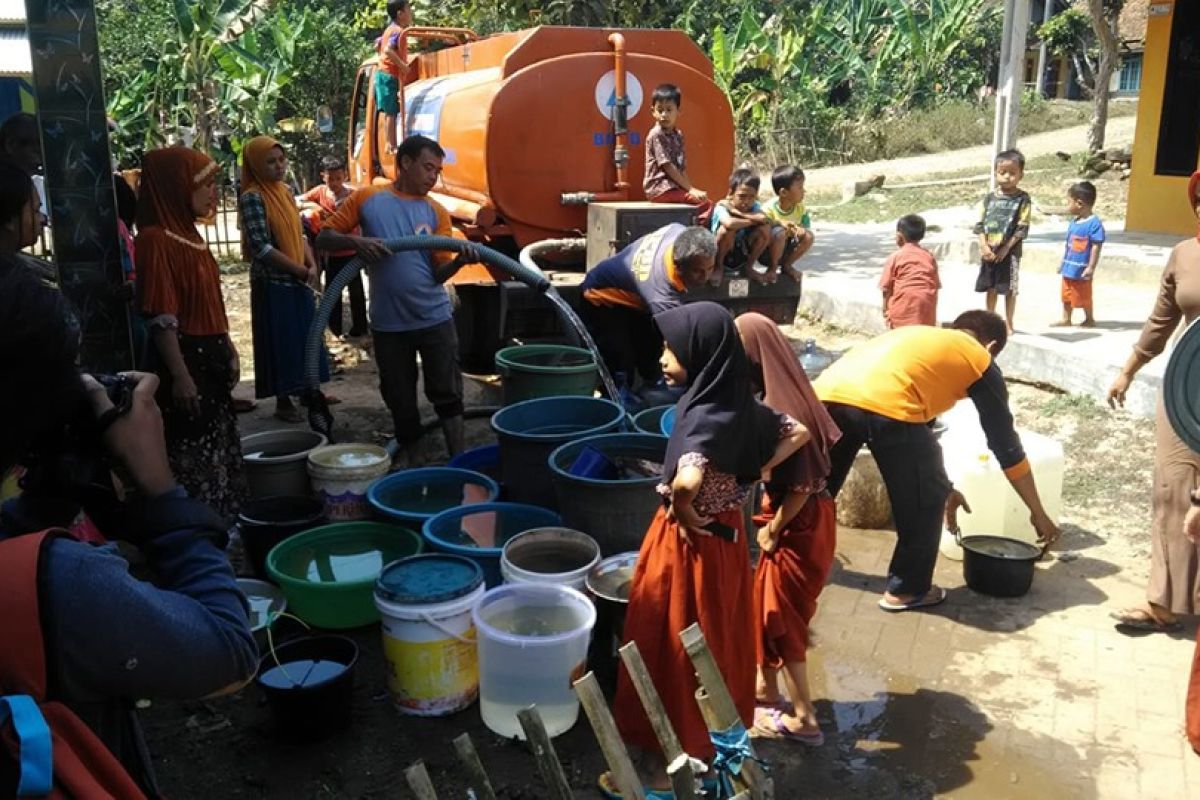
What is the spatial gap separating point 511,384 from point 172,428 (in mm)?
1910

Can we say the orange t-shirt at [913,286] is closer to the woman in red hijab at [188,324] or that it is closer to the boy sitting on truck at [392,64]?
the woman in red hijab at [188,324]

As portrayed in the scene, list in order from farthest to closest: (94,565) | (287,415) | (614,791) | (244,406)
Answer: (244,406) < (287,415) < (614,791) < (94,565)

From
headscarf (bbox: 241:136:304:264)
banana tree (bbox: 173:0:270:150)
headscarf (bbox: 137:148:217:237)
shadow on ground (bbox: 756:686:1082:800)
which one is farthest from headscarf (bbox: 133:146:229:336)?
banana tree (bbox: 173:0:270:150)

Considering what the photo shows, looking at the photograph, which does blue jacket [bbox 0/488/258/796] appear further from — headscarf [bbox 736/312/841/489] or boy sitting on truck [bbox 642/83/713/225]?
boy sitting on truck [bbox 642/83/713/225]

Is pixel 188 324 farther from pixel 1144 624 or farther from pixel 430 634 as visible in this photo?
pixel 1144 624

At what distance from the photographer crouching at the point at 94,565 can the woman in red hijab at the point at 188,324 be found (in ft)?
9.21

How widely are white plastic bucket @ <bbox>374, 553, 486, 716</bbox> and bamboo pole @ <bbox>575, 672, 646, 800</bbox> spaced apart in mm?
1300

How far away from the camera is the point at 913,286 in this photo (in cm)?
604

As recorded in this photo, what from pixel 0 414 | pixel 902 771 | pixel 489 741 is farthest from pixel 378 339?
pixel 0 414

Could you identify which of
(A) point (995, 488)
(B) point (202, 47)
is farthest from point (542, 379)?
(B) point (202, 47)

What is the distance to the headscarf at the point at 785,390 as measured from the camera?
312 centimetres

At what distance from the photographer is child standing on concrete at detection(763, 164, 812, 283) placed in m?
6.36

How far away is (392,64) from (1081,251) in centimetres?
615

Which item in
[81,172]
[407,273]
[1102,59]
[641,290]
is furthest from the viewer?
[1102,59]
